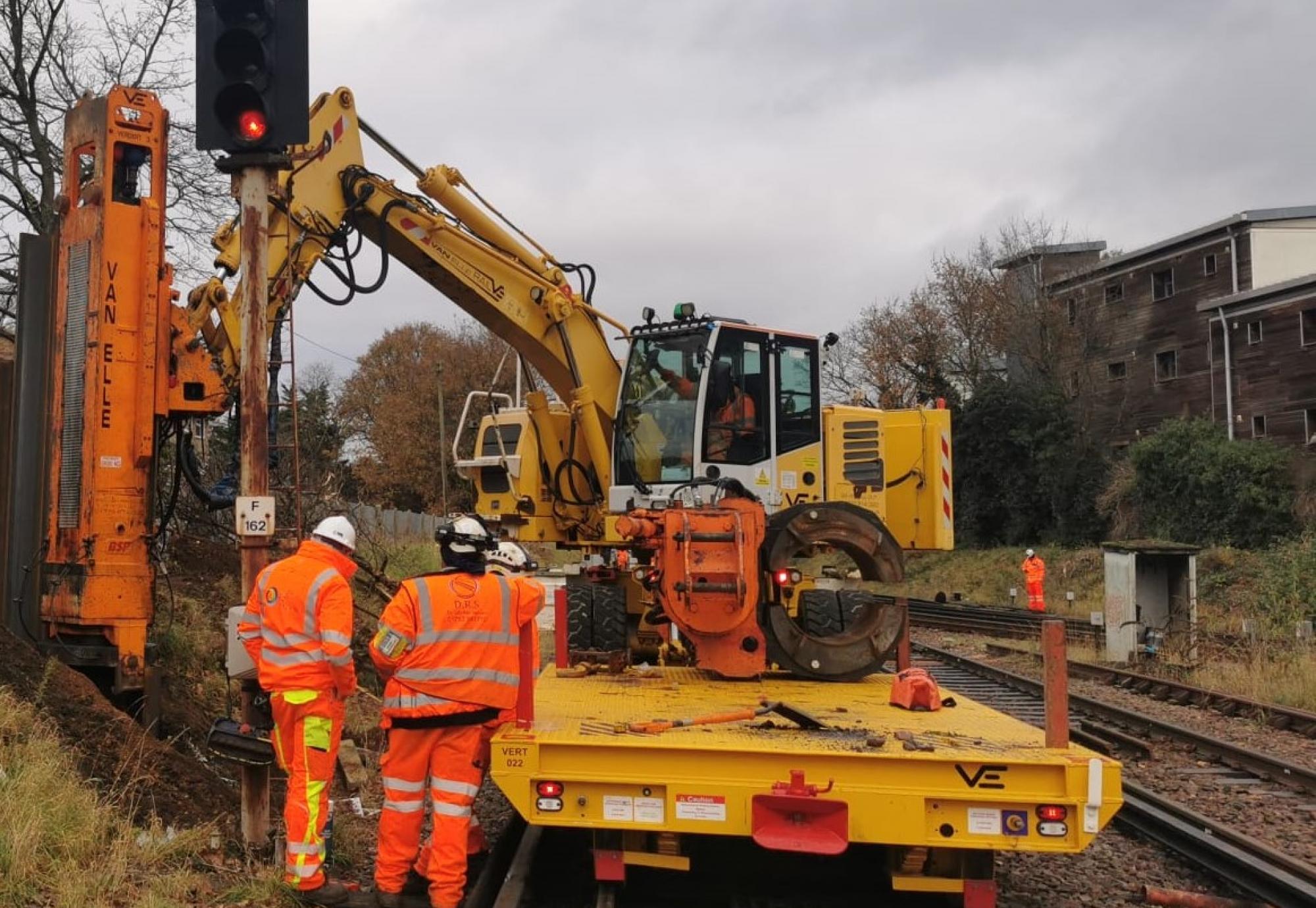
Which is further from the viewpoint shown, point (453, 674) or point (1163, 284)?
point (1163, 284)

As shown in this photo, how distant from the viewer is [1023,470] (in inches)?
1362

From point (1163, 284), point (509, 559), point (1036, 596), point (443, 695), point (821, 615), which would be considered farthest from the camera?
point (1163, 284)

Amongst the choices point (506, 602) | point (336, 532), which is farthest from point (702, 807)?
point (336, 532)

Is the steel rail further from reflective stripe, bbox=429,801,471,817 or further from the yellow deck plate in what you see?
reflective stripe, bbox=429,801,471,817

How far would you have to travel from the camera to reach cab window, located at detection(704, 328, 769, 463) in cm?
909

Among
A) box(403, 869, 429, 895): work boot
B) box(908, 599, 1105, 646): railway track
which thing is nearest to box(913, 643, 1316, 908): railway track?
box(908, 599, 1105, 646): railway track

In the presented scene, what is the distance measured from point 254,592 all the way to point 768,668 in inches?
126

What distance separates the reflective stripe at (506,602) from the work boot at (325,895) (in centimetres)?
139

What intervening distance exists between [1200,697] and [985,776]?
9427 millimetres

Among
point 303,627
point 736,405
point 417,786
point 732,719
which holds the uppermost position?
point 736,405

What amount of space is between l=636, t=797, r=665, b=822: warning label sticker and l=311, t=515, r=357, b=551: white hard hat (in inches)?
72.8

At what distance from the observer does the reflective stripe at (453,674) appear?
5.23 m

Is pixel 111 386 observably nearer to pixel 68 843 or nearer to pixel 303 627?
pixel 303 627

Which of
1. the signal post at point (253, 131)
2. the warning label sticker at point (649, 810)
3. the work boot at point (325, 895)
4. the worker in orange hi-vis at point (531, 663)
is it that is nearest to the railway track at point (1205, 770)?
the warning label sticker at point (649, 810)
